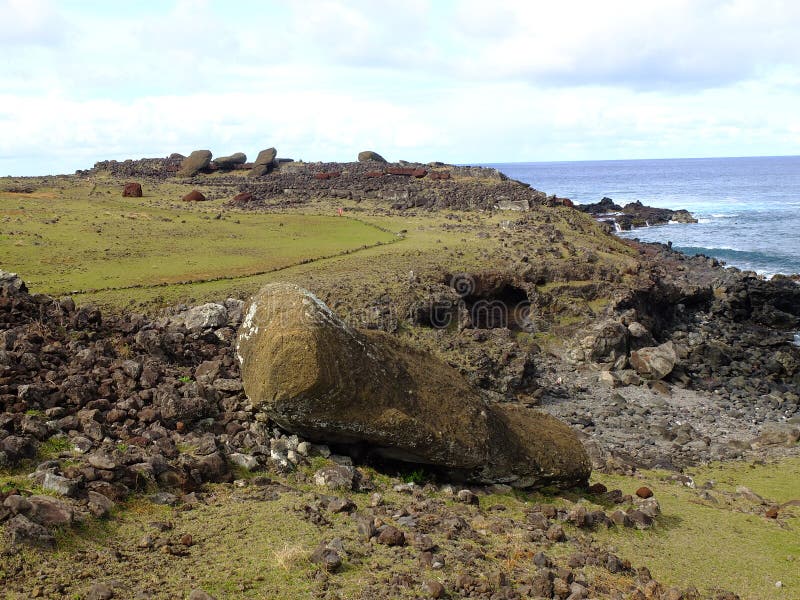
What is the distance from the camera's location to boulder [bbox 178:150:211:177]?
70.4 metres

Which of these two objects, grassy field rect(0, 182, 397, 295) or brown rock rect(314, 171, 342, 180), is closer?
grassy field rect(0, 182, 397, 295)

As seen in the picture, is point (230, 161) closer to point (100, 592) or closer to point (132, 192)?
point (132, 192)

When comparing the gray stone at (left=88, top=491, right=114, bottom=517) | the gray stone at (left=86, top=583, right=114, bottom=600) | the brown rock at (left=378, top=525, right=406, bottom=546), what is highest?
the gray stone at (left=88, top=491, right=114, bottom=517)

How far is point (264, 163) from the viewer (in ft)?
241

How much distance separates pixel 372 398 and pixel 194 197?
155 feet

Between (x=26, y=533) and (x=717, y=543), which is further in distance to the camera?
(x=717, y=543)

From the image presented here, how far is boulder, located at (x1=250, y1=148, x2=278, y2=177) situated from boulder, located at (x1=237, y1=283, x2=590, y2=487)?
205ft

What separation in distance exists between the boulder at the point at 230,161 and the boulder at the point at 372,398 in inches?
2631

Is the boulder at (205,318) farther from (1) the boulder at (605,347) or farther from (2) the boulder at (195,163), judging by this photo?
(2) the boulder at (195,163)

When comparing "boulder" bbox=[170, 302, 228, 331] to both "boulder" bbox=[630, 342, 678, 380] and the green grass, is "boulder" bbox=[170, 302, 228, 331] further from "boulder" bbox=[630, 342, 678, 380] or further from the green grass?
"boulder" bbox=[630, 342, 678, 380]

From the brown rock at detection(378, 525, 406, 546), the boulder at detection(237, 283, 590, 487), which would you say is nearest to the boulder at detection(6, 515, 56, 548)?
the brown rock at detection(378, 525, 406, 546)

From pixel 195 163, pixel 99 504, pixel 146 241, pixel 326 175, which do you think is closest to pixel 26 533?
pixel 99 504

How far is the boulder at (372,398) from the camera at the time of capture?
31.9 ft

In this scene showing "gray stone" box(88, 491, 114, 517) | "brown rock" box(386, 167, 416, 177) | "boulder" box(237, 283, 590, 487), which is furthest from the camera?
"brown rock" box(386, 167, 416, 177)
